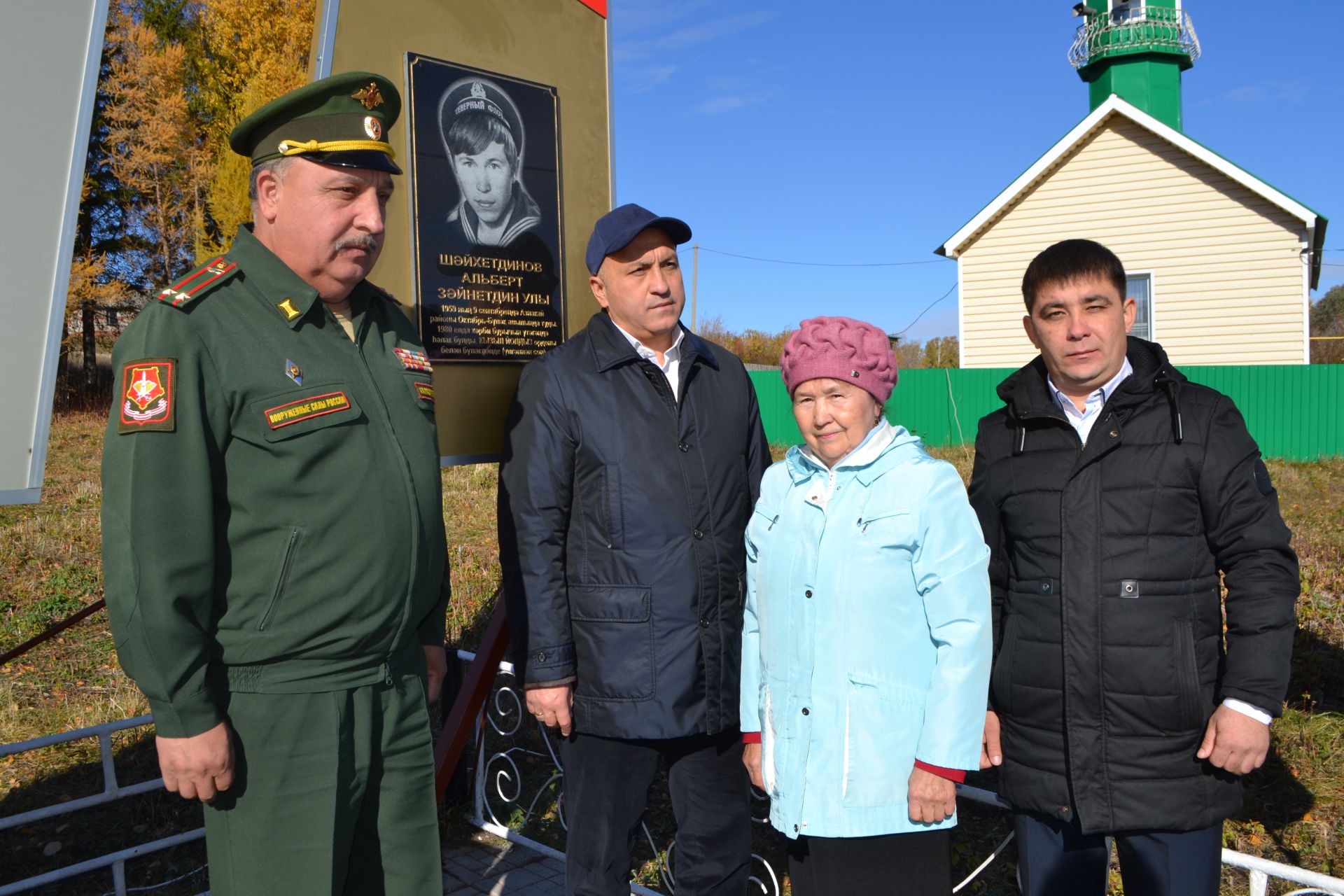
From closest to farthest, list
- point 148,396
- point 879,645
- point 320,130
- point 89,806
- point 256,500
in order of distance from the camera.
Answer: point 148,396, point 256,500, point 879,645, point 320,130, point 89,806

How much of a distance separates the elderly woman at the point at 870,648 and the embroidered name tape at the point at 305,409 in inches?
44.9

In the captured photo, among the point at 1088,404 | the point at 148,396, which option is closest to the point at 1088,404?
the point at 1088,404

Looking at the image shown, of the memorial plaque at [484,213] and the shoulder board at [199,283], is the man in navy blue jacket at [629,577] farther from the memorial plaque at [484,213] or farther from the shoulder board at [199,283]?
the shoulder board at [199,283]

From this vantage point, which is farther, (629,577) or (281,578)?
(629,577)

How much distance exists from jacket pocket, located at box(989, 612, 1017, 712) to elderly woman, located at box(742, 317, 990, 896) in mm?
311

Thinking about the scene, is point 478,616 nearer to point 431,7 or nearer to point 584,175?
point 584,175

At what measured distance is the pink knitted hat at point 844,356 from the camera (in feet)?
7.75

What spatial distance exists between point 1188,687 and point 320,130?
252 centimetres

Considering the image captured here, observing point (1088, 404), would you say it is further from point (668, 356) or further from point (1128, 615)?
point (668, 356)

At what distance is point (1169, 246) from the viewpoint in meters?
16.1

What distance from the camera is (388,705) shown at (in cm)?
234

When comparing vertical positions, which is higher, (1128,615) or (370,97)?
(370,97)

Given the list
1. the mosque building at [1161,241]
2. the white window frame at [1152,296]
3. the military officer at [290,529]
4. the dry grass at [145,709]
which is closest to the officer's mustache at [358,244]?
the military officer at [290,529]

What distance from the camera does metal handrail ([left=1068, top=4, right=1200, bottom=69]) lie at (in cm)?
1905
